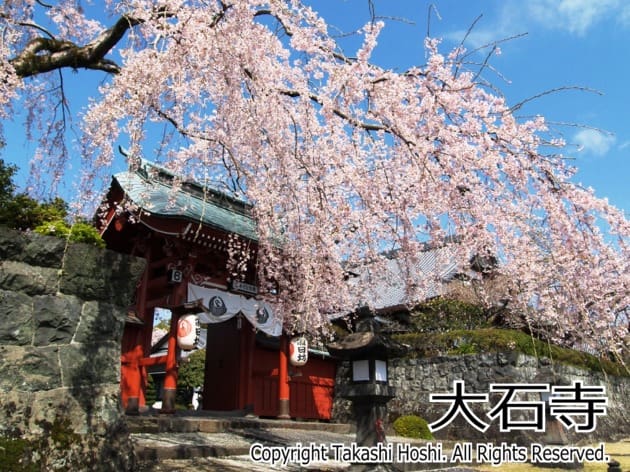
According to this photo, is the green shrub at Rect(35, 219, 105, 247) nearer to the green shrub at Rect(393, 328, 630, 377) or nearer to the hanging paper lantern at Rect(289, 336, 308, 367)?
the hanging paper lantern at Rect(289, 336, 308, 367)

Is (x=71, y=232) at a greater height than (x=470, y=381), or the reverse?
(x=71, y=232)

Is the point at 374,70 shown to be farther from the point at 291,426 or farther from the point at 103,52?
the point at 291,426

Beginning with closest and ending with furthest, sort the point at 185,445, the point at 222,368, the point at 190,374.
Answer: the point at 185,445
the point at 222,368
the point at 190,374

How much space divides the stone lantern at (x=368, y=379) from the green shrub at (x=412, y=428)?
22.5ft

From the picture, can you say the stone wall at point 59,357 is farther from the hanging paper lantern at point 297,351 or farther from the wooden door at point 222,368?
the wooden door at point 222,368

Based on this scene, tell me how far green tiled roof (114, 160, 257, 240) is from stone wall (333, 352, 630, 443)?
6.32 metres

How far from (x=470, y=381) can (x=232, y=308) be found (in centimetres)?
711

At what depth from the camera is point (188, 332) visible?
34.6ft

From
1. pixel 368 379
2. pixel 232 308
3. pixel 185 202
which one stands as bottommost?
pixel 368 379

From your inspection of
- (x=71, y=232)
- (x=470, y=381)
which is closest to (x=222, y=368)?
(x=470, y=381)

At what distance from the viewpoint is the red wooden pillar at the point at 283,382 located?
12586 mm

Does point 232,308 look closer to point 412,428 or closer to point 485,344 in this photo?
point 412,428

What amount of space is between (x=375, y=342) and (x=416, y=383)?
9.01m

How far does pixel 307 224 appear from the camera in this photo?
7.25 m
